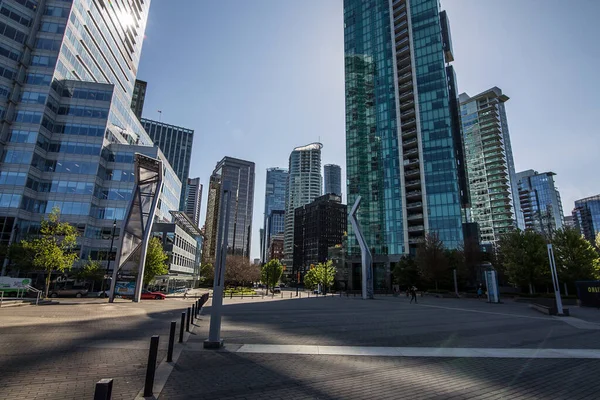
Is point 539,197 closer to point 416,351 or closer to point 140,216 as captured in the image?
point 140,216

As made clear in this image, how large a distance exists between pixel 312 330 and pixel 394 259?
62.3 metres

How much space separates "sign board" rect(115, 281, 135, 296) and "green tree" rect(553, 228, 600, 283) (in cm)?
4701

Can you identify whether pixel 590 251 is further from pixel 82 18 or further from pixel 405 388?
pixel 82 18

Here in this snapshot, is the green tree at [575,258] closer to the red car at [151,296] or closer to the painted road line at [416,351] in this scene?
the painted road line at [416,351]

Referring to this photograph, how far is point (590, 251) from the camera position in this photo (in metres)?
34.7

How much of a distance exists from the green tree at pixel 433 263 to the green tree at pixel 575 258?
48.5 feet

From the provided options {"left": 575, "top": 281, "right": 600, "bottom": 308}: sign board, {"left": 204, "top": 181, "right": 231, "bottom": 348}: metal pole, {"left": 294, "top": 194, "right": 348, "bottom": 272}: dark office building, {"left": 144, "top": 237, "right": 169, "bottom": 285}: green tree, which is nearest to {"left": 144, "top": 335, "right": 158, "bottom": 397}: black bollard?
{"left": 204, "top": 181, "right": 231, "bottom": 348}: metal pole

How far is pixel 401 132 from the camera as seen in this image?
78.1 meters

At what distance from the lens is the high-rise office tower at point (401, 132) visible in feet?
228

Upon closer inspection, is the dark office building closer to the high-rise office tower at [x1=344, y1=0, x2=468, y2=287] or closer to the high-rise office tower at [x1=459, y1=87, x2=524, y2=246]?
the high-rise office tower at [x1=459, y1=87, x2=524, y2=246]

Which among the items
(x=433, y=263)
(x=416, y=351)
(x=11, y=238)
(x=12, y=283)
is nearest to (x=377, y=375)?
(x=416, y=351)

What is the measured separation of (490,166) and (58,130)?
138331 millimetres

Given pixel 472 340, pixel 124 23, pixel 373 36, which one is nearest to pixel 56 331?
pixel 472 340

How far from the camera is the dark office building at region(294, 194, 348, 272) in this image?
15425 cm
